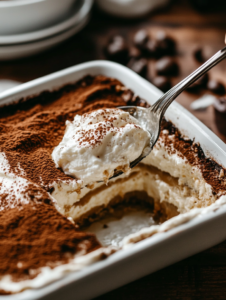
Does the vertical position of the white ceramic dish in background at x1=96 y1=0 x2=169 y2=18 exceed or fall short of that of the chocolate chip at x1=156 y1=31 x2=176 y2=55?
it exceeds it

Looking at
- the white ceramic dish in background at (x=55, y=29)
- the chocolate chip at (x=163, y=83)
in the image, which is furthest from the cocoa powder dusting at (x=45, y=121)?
the white ceramic dish in background at (x=55, y=29)

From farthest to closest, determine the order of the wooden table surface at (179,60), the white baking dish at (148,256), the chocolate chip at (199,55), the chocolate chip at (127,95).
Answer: the chocolate chip at (199,55) → the chocolate chip at (127,95) → the wooden table surface at (179,60) → the white baking dish at (148,256)

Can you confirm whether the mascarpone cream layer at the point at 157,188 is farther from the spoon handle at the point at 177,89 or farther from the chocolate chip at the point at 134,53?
the chocolate chip at the point at 134,53

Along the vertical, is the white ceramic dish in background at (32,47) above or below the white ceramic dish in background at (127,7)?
below

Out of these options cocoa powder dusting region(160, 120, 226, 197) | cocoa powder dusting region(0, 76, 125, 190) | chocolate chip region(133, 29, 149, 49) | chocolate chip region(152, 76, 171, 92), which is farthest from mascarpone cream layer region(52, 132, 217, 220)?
chocolate chip region(133, 29, 149, 49)

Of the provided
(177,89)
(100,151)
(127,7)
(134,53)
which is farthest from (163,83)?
(127,7)

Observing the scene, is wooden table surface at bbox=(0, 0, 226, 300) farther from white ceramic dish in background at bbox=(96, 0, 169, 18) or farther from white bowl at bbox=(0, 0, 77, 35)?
white bowl at bbox=(0, 0, 77, 35)

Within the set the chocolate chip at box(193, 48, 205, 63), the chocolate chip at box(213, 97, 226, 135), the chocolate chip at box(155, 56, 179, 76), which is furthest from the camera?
the chocolate chip at box(193, 48, 205, 63)
